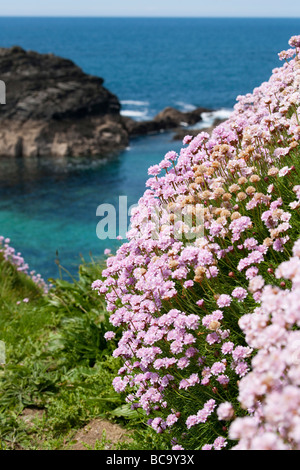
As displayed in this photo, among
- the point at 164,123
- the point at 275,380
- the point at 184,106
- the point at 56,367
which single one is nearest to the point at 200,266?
the point at 275,380

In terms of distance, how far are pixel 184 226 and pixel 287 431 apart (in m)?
2.49

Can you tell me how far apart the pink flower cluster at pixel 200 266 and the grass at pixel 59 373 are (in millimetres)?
720

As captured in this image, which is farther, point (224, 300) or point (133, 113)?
point (133, 113)

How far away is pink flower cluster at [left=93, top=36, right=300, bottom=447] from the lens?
3674 mm

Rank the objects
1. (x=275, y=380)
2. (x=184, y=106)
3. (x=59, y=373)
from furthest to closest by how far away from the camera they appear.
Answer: (x=184, y=106) < (x=59, y=373) < (x=275, y=380)

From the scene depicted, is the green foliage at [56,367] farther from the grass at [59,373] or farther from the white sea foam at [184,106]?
the white sea foam at [184,106]

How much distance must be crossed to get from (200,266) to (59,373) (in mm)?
3473

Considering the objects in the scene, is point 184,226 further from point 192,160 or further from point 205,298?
point 192,160

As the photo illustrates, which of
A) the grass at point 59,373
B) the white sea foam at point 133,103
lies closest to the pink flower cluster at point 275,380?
the grass at point 59,373

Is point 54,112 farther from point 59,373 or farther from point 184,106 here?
point 59,373

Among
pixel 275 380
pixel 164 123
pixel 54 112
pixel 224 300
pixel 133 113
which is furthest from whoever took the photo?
pixel 133 113

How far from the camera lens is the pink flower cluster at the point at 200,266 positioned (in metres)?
3.67

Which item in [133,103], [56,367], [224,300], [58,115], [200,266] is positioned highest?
[200,266]

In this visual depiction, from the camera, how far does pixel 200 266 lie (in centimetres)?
369
